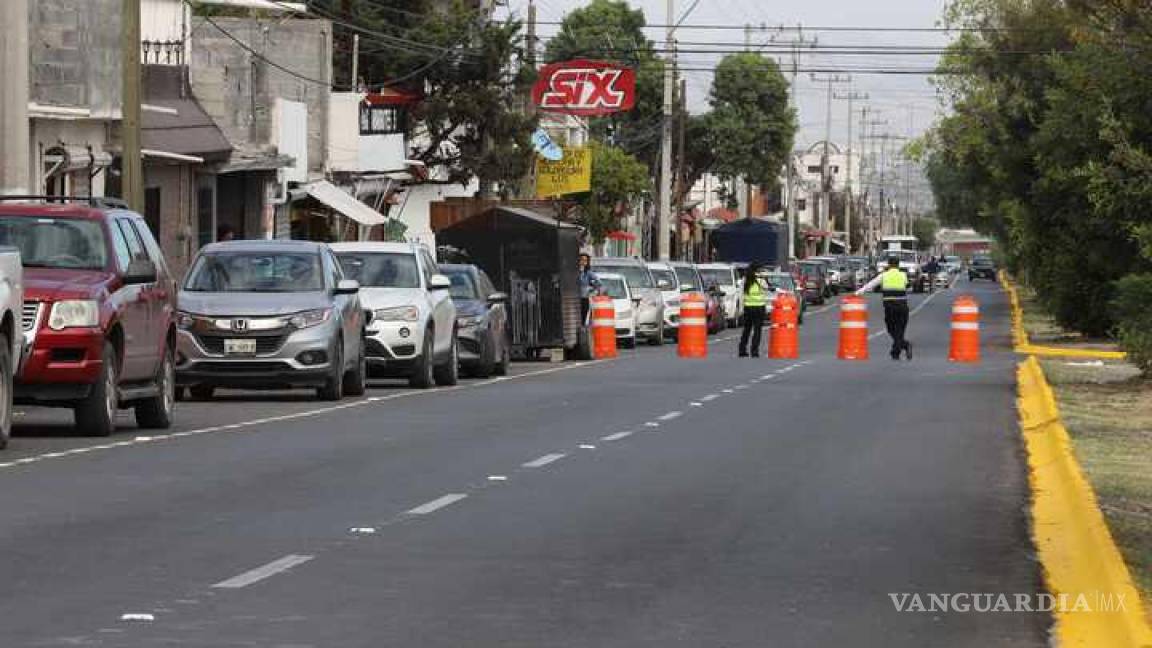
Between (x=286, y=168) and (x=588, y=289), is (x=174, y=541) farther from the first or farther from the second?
(x=286, y=168)

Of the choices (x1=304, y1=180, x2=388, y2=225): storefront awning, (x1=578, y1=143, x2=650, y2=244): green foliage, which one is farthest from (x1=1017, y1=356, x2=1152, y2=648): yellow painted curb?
(x1=578, y1=143, x2=650, y2=244): green foliage

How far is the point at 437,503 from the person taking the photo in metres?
16.0

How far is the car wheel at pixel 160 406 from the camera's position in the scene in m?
23.7

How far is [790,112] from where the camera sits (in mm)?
130500

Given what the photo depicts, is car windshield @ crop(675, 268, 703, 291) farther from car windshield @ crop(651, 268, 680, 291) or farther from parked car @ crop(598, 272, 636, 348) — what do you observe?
parked car @ crop(598, 272, 636, 348)

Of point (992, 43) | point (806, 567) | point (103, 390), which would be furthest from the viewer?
point (992, 43)

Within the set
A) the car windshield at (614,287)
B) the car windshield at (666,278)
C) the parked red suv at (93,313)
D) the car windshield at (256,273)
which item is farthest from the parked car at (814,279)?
the parked red suv at (93,313)

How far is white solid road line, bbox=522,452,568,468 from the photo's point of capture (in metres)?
19.3

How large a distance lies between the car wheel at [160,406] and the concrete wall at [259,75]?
29899mm

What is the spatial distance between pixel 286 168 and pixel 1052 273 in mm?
16638

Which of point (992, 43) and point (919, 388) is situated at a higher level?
point (992, 43)

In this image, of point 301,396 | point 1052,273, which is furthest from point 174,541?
point 1052,273

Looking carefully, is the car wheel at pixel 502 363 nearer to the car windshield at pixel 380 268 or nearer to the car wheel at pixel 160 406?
the car windshield at pixel 380 268

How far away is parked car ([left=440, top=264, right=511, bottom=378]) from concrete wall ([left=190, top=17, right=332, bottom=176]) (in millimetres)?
16538
